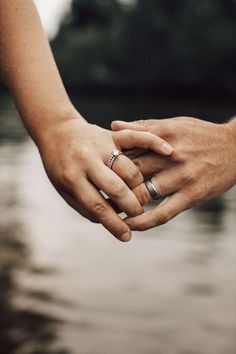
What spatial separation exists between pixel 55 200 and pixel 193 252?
14.9ft

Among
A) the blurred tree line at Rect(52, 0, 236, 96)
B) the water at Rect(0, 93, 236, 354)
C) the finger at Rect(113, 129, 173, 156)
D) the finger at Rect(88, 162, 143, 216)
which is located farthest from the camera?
the blurred tree line at Rect(52, 0, 236, 96)

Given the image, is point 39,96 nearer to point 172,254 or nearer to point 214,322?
point 214,322

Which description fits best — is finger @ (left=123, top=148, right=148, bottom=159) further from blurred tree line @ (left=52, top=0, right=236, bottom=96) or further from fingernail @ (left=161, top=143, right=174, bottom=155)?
blurred tree line @ (left=52, top=0, right=236, bottom=96)

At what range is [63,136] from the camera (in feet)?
8.50

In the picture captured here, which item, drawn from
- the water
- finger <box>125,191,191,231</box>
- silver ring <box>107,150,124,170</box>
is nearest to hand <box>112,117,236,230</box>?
finger <box>125,191,191,231</box>

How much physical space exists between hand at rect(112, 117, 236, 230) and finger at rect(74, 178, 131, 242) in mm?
42

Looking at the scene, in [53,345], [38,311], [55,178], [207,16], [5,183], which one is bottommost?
[207,16]

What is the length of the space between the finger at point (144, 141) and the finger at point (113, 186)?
13 cm

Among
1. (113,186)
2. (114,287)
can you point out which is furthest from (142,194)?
(114,287)

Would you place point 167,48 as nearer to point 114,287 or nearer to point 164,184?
point 114,287

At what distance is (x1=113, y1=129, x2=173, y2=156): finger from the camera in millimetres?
2633

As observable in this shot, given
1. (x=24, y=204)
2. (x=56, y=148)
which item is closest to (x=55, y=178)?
(x=56, y=148)

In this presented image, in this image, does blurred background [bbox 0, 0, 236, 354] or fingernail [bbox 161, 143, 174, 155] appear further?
blurred background [bbox 0, 0, 236, 354]

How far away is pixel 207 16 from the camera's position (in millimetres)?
57469
